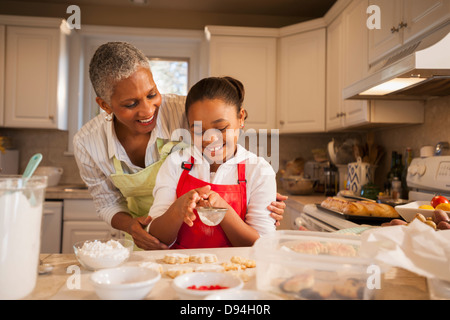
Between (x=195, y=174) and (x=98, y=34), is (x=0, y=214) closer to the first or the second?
(x=195, y=174)

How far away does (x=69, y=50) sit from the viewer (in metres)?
3.71

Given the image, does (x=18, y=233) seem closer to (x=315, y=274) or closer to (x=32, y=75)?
(x=315, y=274)

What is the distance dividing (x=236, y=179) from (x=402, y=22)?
151 cm

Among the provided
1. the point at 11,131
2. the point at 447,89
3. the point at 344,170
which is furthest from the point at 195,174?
the point at 11,131

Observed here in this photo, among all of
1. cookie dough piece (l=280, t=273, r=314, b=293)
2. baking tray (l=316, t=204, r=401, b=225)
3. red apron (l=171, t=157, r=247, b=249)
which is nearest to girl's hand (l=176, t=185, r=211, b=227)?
red apron (l=171, t=157, r=247, b=249)

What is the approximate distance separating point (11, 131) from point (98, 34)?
1342 mm

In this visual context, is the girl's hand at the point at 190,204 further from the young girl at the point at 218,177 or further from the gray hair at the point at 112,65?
the gray hair at the point at 112,65

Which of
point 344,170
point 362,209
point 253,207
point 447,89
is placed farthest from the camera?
point 344,170

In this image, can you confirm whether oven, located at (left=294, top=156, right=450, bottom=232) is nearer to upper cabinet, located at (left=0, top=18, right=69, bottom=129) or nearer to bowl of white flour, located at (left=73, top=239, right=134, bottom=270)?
bowl of white flour, located at (left=73, top=239, right=134, bottom=270)

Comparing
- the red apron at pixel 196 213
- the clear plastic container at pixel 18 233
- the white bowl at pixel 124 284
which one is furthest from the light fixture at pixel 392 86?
the clear plastic container at pixel 18 233

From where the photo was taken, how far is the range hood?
1.48 metres

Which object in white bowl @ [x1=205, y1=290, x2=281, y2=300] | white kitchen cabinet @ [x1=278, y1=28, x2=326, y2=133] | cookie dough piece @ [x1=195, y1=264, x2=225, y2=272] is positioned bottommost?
cookie dough piece @ [x1=195, y1=264, x2=225, y2=272]

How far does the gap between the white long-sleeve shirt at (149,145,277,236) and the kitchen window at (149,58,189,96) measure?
2.73m

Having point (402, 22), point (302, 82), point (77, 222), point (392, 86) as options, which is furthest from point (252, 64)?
point (77, 222)
